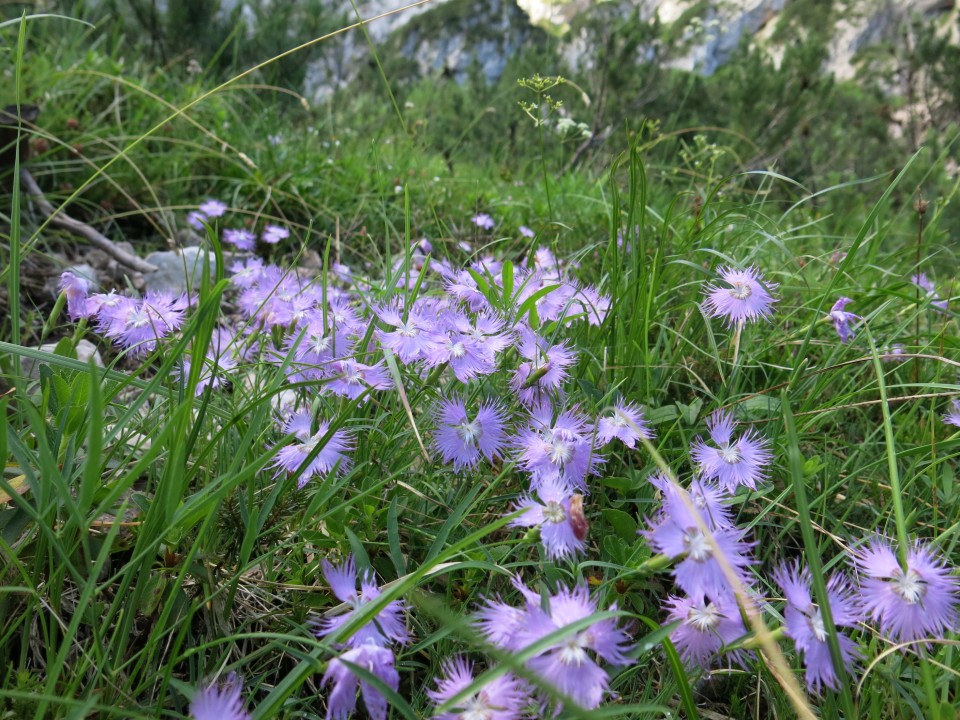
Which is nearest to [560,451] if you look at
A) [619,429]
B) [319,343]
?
[619,429]

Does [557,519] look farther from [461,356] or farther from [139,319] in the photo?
[139,319]

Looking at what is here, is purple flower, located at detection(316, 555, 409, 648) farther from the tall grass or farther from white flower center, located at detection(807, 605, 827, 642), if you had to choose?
white flower center, located at detection(807, 605, 827, 642)

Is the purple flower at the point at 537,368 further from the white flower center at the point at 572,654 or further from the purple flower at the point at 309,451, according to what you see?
the white flower center at the point at 572,654

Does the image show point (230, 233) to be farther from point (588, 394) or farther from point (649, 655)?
point (649, 655)

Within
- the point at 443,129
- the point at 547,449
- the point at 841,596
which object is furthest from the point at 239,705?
the point at 443,129

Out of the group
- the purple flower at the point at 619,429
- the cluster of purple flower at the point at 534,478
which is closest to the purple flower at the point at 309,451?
the cluster of purple flower at the point at 534,478

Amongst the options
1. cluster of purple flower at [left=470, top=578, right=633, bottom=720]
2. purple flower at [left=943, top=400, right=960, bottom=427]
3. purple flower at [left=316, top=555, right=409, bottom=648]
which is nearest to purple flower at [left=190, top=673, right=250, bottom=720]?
purple flower at [left=316, top=555, right=409, bottom=648]
